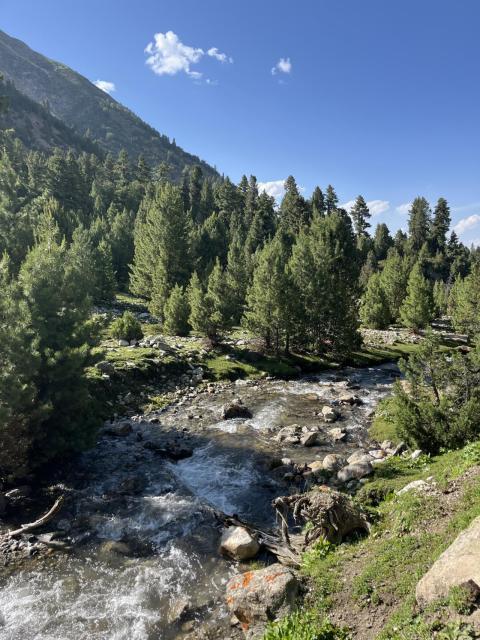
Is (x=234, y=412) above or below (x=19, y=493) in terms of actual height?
above

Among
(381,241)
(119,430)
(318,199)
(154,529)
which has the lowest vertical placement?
(154,529)

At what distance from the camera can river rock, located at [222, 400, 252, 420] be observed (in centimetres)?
2806

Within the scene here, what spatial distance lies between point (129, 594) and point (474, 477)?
1184 cm

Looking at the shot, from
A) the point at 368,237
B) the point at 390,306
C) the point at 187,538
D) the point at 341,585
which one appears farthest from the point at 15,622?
the point at 368,237

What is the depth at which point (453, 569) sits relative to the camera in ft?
28.5

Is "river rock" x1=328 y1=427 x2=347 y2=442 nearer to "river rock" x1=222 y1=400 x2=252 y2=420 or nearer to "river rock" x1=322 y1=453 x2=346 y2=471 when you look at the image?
"river rock" x1=322 y1=453 x2=346 y2=471

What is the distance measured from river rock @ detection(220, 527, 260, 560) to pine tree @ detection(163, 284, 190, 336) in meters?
35.0

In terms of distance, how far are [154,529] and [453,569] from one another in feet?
37.2

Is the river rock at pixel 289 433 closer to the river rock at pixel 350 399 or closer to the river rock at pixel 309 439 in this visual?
the river rock at pixel 309 439

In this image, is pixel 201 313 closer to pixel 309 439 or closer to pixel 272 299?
pixel 272 299

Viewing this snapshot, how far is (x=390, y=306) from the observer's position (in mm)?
72875

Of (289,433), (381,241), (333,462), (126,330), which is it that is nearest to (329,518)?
(333,462)

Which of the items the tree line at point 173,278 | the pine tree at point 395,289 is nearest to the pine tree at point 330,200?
the tree line at point 173,278

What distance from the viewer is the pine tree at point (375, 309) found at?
212 ft
